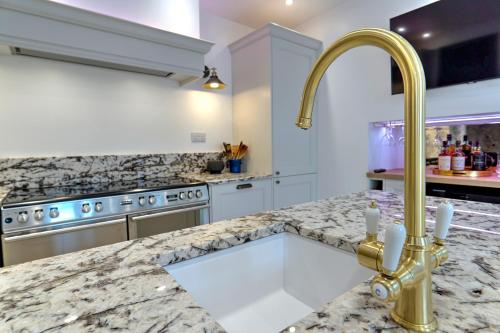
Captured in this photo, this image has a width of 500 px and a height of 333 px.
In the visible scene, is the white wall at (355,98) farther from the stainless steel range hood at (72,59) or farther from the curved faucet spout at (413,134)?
the curved faucet spout at (413,134)

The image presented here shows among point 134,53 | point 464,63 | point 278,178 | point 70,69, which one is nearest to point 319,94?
point 278,178

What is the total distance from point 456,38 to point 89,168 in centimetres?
289

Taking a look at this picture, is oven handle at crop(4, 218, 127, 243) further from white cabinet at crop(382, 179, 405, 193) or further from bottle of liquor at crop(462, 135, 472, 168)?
bottle of liquor at crop(462, 135, 472, 168)

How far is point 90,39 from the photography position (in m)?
1.76

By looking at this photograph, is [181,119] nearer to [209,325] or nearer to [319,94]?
[319,94]

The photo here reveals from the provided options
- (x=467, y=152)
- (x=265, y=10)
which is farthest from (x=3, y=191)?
(x=467, y=152)

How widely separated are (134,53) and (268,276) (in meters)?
1.80

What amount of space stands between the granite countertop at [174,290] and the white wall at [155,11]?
1.79m

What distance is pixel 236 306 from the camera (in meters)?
0.75

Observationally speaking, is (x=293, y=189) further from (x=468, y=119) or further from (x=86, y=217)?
(x=86, y=217)

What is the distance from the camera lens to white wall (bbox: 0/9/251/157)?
1945mm

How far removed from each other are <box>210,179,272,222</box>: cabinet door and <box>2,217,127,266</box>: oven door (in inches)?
26.7

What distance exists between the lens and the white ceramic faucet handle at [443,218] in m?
0.42

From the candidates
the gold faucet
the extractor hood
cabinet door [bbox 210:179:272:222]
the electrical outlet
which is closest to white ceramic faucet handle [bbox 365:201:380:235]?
the gold faucet
